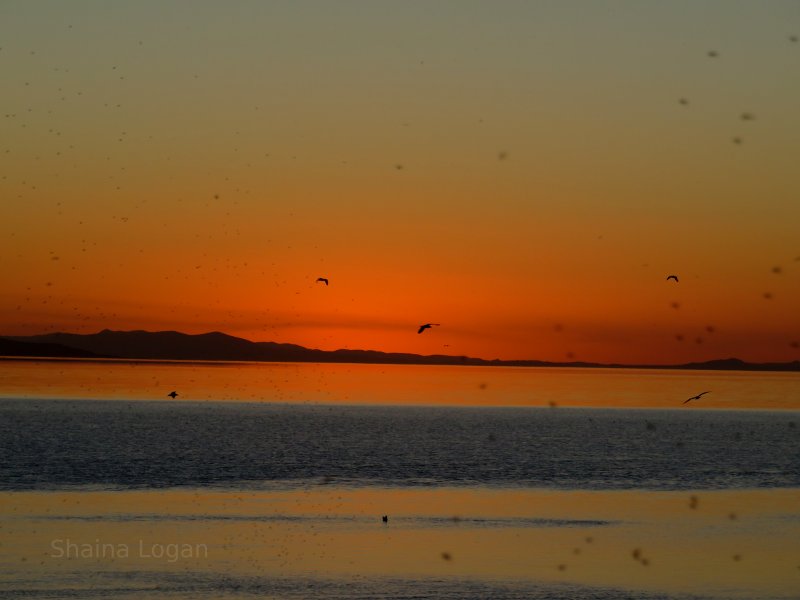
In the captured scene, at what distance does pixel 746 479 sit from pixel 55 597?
43154 mm

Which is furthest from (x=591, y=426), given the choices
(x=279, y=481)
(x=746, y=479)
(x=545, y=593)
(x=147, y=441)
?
(x=545, y=593)

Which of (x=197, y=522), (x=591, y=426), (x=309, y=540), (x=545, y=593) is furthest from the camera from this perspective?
(x=591, y=426)

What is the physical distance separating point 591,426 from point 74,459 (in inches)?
2997

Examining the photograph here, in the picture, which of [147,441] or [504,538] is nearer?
[504,538]

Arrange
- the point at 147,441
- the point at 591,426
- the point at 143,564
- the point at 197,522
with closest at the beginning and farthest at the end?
the point at 143,564 < the point at 197,522 < the point at 147,441 < the point at 591,426

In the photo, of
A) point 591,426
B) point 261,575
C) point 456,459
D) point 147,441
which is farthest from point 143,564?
point 591,426

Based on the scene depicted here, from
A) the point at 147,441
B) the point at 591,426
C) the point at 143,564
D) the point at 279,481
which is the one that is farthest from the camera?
the point at 591,426

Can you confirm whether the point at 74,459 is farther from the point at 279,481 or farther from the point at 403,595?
the point at 403,595

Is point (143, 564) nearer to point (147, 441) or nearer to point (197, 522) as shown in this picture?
point (197, 522)

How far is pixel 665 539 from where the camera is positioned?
1565 inches

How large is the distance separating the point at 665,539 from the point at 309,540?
12005mm

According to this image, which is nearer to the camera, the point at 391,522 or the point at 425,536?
the point at 425,536

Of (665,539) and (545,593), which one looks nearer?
(545,593)

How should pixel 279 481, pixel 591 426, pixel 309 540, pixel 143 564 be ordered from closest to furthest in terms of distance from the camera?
pixel 143 564, pixel 309 540, pixel 279 481, pixel 591 426
